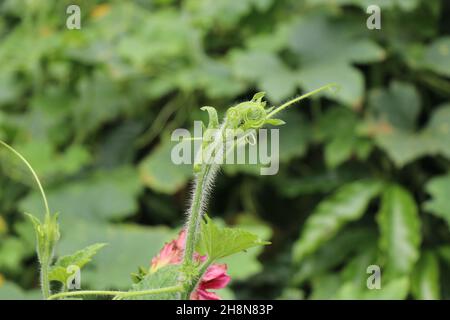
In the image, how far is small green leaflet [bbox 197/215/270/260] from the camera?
0.53m

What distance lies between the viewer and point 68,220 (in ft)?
6.75

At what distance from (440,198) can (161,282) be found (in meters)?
1.24

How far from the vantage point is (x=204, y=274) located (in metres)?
0.59

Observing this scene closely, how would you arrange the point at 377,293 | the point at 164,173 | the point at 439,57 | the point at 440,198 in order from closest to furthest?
the point at 377,293, the point at 440,198, the point at 439,57, the point at 164,173

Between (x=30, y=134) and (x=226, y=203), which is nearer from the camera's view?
(x=226, y=203)

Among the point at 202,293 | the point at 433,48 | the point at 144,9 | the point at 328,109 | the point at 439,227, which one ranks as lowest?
the point at 202,293

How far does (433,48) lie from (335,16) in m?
0.31

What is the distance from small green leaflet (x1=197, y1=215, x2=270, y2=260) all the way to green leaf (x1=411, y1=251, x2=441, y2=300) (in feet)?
3.90

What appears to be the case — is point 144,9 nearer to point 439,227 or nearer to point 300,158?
point 300,158

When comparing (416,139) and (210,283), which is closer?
(210,283)

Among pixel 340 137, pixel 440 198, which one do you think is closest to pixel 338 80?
pixel 340 137

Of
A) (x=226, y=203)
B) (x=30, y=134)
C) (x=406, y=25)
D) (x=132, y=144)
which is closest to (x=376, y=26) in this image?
(x=406, y=25)

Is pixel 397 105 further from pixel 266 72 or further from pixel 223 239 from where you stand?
pixel 223 239

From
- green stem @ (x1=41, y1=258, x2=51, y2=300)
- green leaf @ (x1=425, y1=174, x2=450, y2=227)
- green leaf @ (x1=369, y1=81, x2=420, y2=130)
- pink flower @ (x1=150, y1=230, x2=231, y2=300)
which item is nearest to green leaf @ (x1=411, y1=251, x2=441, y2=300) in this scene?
green leaf @ (x1=425, y1=174, x2=450, y2=227)
